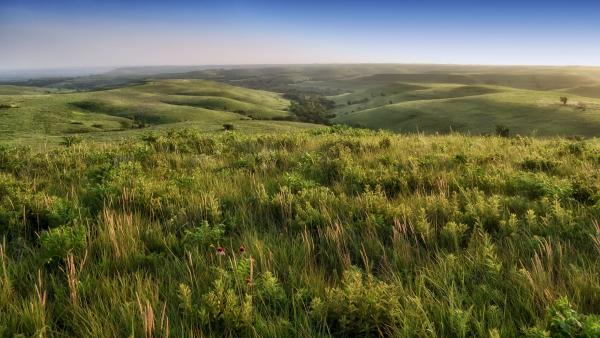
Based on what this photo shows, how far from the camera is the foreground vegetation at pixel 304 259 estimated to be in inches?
98.0

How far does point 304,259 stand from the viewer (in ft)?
11.0

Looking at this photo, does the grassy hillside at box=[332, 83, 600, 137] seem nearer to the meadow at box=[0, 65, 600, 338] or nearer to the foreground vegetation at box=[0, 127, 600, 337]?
the meadow at box=[0, 65, 600, 338]

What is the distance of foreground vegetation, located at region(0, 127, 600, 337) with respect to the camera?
2490mm

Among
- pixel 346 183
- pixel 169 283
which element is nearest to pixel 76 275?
pixel 169 283

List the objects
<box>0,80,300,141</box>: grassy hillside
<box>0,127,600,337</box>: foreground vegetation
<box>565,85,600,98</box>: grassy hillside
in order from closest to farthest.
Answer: <box>0,127,600,337</box>: foreground vegetation, <box>0,80,300,141</box>: grassy hillside, <box>565,85,600,98</box>: grassy hillside

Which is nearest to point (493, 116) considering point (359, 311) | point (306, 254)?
point (306, 254)

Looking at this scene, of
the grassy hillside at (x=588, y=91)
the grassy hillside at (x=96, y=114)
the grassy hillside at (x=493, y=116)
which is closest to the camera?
the grassy hillside at (x=96, y=114)

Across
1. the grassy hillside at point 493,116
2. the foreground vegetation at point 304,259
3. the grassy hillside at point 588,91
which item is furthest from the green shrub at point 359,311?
the grassy hillside at point 588,91

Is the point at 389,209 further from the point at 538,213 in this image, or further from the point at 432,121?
the point at 432,121

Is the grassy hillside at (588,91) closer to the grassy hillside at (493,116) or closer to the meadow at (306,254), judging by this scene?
the grassy hillside at (493,116)

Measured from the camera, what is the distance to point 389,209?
4441 millimetres

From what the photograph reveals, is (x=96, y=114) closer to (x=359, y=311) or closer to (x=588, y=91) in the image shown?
(x=359, y=311)

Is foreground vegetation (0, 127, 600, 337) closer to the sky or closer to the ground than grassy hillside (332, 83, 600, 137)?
closer to the sky

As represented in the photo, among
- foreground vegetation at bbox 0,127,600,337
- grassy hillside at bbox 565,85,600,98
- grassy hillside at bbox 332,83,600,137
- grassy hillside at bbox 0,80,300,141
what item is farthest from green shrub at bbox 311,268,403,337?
grassy hillside at bbox 565,85,600,98
